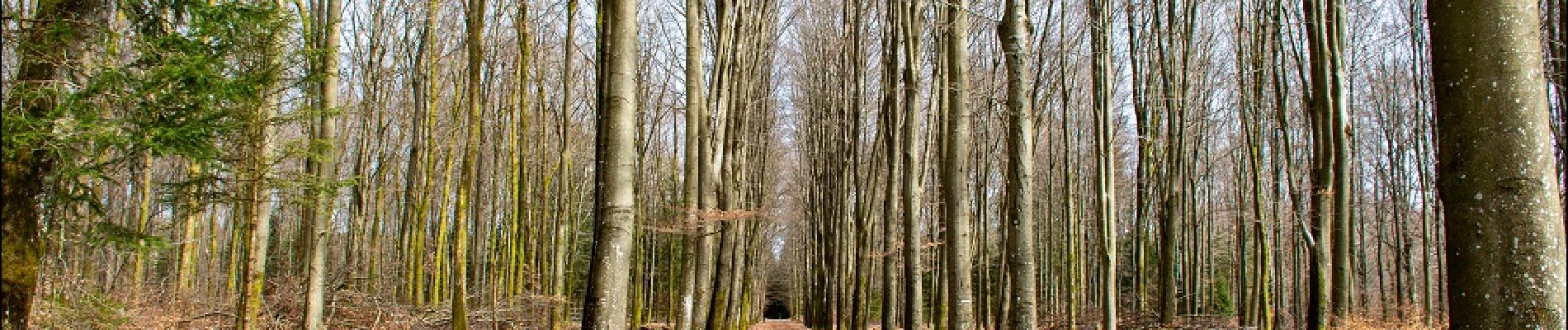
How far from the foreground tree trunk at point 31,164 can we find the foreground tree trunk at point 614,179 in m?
4.56

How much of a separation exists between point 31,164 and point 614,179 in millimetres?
5502

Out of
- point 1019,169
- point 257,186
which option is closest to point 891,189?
point 1019,169

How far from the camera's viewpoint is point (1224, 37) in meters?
18.6

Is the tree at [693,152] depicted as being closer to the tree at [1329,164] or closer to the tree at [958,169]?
the tree at [958,169]

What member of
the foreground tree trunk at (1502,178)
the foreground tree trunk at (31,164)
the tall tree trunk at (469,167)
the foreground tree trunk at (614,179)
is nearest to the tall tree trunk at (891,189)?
the tall tree trunk at (469,167)

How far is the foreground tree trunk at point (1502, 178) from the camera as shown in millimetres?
3080

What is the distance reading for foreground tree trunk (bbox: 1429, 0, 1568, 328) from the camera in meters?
3.08

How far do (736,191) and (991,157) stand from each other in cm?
853

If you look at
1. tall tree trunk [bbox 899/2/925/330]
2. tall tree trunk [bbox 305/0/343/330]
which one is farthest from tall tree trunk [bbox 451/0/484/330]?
tall tree trunk [bbox 899/2/925/330]

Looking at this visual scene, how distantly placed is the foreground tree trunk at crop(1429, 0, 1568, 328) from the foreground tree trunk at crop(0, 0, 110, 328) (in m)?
8.73

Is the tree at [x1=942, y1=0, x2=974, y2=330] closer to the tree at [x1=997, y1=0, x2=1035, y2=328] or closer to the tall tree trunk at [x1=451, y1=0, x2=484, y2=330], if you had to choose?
the tree at [x1=997, y1=0, x2=1035, y2=328]

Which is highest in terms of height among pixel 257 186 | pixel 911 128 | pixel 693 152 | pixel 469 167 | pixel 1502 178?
pixel 911 128

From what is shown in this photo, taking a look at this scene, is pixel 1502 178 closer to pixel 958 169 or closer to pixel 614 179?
pixel 614 179

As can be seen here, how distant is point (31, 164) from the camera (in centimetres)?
745
